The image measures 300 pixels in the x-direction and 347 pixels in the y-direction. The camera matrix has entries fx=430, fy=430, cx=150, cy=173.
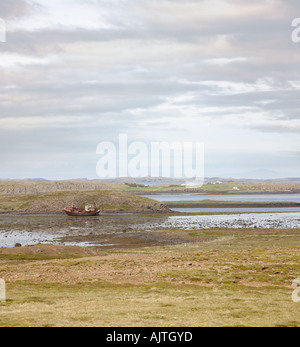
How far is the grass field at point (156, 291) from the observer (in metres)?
17.2

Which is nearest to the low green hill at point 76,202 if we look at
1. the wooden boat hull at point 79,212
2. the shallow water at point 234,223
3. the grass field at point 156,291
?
the wooden boat hull at point 79,212

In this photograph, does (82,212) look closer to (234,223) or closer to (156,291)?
(234,223)

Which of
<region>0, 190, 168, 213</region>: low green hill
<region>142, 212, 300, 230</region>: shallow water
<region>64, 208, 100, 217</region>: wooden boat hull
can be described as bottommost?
<region>142, 212, 300, 230</region>: shallow water

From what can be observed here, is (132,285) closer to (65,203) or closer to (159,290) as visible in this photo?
(159,290)

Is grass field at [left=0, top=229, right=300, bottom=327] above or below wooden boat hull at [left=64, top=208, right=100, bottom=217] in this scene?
above

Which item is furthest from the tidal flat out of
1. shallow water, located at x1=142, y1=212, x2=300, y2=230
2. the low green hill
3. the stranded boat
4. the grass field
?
the low green hill

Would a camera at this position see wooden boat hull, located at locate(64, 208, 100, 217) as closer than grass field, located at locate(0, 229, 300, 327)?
No

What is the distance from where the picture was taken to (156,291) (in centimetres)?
2472

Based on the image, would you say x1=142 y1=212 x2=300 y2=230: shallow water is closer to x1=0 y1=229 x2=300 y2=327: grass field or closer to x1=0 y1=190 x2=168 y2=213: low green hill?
x1=0 y1=190 x2=168 y2=213: low green hill

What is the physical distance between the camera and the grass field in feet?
56.5

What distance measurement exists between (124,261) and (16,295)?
14.0m

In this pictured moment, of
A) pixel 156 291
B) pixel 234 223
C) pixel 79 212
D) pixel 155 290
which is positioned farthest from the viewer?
pixel 79 212

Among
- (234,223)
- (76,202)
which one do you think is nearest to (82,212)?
(76,202)
